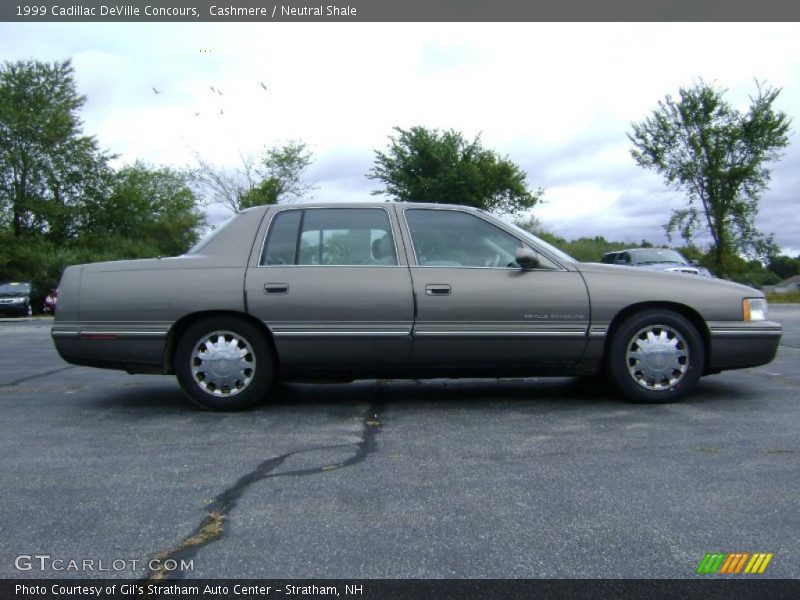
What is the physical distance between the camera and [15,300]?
28.1 m

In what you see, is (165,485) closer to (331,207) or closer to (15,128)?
(331,207)

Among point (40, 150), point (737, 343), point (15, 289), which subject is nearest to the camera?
point (737, 343)

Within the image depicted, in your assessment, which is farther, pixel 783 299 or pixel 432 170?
pixel 432 170

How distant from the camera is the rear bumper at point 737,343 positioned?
533cm

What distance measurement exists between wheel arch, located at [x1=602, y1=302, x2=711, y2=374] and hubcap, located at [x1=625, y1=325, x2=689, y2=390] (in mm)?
143

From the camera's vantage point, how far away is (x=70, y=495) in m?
3.34

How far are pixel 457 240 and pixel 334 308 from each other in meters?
1.03

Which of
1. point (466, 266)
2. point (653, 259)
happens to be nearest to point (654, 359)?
point (466, 266)

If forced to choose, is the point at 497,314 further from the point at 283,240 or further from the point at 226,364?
the point at 226,364

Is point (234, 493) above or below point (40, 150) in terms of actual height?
below

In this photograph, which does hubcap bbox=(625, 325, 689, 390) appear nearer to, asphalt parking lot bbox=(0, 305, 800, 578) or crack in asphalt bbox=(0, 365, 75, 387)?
asphalt parking lot bbox=(0, 305, 800, 578)

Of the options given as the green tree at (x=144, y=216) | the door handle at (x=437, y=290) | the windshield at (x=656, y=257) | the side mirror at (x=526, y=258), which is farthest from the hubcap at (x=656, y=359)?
the green tree at (x=144, y=216)
